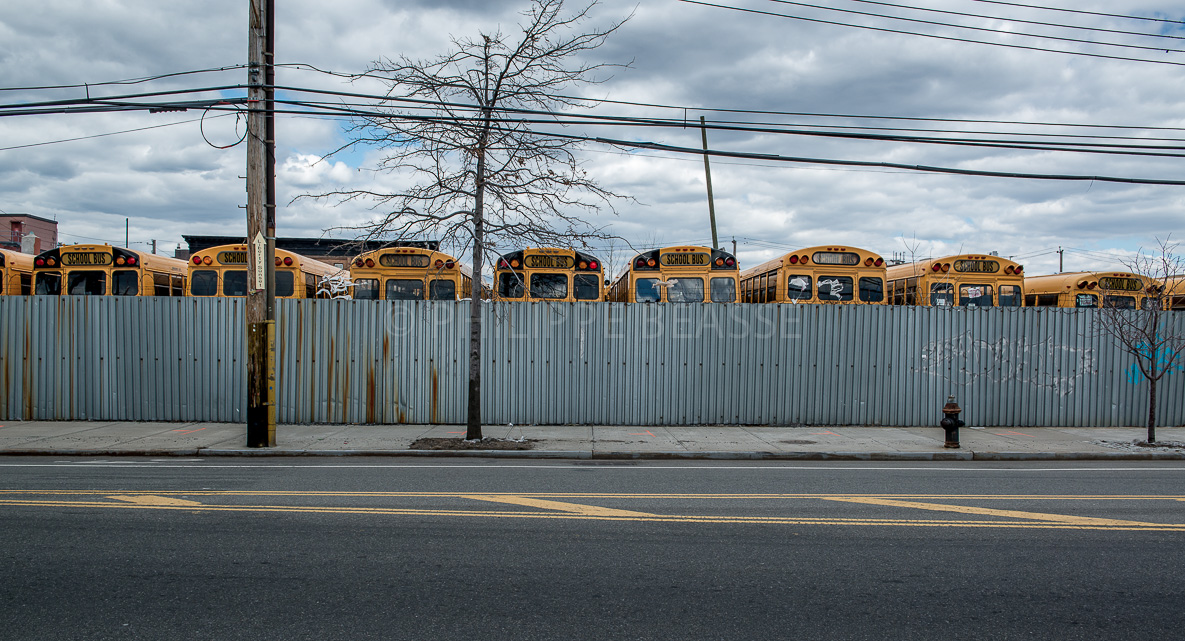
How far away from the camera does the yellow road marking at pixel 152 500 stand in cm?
735

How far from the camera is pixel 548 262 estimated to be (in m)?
15.7

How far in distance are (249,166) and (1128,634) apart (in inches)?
Result: 473

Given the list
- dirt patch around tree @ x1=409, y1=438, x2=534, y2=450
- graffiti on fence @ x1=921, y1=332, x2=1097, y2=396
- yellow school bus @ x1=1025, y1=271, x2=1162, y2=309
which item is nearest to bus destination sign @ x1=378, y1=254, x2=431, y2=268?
dirt patch around tree @ x1=409, y1=438, x2=534, y2=450

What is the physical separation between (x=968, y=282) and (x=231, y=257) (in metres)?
16.8

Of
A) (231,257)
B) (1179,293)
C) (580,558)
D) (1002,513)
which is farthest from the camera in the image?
(1179,293)

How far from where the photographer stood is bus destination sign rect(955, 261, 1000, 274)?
16.6 m

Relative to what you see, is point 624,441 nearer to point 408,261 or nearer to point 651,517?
point 651,517

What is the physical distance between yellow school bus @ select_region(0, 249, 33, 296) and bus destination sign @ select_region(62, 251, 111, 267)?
141 centimetres

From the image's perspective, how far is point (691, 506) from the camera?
24.4 feet

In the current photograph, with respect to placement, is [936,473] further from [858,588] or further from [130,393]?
[130,393]

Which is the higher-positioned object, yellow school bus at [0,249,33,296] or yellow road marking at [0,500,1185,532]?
yellow school bus at [0,249,33,296]

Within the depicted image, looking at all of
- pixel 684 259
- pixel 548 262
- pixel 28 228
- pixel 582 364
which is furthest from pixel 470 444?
pixel 28 228

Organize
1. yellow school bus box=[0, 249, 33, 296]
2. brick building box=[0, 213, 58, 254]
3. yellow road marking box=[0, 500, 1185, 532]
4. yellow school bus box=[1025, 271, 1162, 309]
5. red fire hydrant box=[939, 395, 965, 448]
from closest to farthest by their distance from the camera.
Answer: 1. yellow road marking box=[0, 500, 1185, 532]
2. red fire hydrant box=[939, 395, 965, 448]
3. yellow school bus box=[0, 249, 33, 296]
4. yellow school bus box=[1025, 271, 1162, 309]
5. brick building box=[0, 213, 58, 254]

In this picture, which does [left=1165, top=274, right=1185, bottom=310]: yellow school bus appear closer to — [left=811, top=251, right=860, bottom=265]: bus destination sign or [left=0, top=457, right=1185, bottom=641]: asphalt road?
[left=811, top=251, right=860, bottom=265]: bus destination sign
